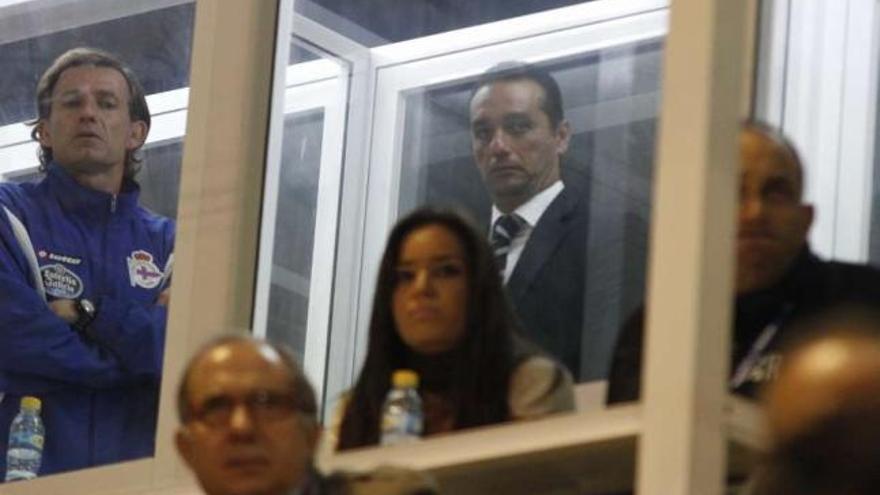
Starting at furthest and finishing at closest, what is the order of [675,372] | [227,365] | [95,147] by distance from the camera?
[95,147]
[675,372]
[227,365]

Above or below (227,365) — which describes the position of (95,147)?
above

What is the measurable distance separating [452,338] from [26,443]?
64.5 inches

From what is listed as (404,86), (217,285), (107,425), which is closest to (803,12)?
(404,86)

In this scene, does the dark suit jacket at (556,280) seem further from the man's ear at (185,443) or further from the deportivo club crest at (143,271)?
the deportivo club crest at (143,271)

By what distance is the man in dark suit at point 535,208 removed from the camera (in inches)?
173

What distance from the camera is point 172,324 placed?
17.0 feet

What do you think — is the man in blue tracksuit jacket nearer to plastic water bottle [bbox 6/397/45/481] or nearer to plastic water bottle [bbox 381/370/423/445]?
plastic water bottle [bbox 6/397/45/481]

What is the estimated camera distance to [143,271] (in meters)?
5.50

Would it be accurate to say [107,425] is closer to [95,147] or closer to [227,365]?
[95,147]

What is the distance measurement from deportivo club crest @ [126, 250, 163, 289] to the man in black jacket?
1.66 meters

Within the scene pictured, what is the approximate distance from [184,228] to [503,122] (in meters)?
0.90

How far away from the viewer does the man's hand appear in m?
5.51

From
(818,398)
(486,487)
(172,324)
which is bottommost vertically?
(818,398)

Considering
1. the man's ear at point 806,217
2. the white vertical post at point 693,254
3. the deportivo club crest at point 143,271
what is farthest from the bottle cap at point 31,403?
the man's ear at point 806,217
